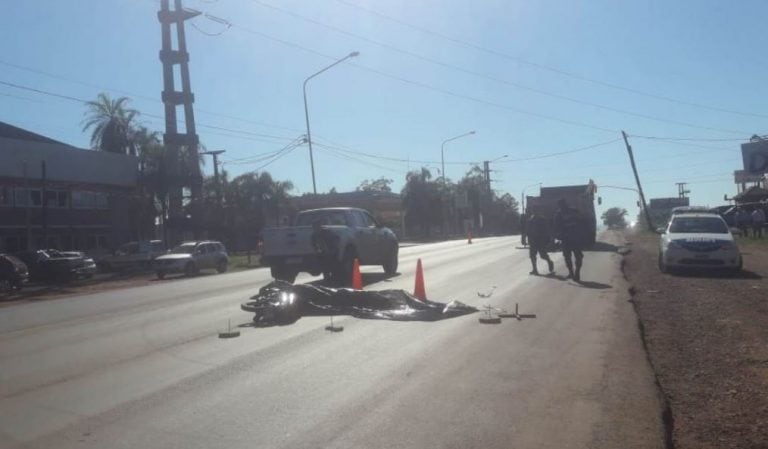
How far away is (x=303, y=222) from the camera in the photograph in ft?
71.2

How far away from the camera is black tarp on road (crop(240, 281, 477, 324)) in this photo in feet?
41.3

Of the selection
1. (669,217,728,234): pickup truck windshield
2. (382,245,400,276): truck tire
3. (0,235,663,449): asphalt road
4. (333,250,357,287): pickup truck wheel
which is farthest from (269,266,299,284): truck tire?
(669,217,728,234): pickup truck windshield

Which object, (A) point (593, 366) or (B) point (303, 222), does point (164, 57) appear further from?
(A) point (593, 366)

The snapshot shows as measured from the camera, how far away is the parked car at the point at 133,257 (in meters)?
37.0

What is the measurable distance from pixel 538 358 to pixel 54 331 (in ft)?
27.1

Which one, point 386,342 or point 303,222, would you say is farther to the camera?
point 303,222

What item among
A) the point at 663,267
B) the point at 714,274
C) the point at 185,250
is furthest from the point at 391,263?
the point at 185,250

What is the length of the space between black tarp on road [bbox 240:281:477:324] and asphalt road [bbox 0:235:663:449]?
1.49ft

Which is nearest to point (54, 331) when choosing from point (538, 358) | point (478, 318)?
point (478, 318)

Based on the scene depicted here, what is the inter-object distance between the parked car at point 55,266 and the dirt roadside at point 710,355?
22.7 metres

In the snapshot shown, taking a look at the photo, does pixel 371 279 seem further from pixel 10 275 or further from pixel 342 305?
pixel 10 275

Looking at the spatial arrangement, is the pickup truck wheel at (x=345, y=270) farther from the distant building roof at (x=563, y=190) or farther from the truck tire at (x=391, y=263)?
the distant building roof at (x=563, y=190)

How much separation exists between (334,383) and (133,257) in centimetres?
3150

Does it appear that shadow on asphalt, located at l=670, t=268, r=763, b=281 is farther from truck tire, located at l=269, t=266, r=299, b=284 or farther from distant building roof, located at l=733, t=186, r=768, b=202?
distant building roof, located at l=733, t=186, r=768, b=202
